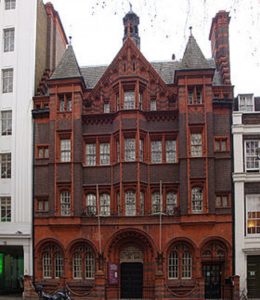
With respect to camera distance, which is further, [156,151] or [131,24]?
[131,24]

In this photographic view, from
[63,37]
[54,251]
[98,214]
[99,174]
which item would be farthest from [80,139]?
[63,37]

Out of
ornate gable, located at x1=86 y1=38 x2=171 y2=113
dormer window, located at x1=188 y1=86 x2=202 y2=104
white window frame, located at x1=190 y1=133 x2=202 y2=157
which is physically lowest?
white window frame, located at x1=190 y1=133 x2=202 y2=157

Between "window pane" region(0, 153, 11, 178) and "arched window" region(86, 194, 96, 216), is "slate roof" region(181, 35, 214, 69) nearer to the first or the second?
"arched window" region(86, 194, 96, 216)

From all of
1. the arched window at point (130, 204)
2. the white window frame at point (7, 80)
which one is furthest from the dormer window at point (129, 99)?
the white window frame at point (7, 80)

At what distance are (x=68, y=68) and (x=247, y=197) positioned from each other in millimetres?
14841

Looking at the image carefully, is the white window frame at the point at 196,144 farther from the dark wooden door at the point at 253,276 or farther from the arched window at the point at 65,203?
the arched window at the point at 65,203

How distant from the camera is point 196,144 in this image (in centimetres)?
3628

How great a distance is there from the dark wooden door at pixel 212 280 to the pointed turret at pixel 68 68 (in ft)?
50.6

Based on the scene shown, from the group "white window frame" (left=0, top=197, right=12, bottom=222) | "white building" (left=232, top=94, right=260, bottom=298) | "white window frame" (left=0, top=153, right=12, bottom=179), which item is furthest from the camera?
"white window frame" (left=0, top=153, right=12, bottom=179)

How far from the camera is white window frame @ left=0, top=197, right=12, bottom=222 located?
38.1 m

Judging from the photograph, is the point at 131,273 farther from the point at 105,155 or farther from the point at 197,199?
the point at 105,155

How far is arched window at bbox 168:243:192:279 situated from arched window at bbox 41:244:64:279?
7111mm

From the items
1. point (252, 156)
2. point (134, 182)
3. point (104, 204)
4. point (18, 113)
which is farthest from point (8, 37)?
point (252, 156)

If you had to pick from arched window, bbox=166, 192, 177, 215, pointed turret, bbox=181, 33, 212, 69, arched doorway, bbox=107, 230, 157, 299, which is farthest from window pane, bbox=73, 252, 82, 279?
pointed turret, bbox=181, 33, 212, 69
